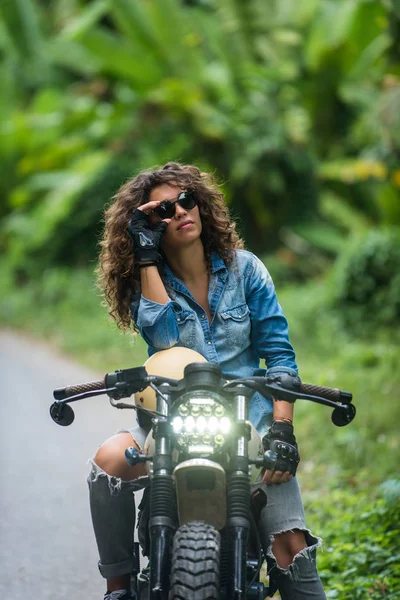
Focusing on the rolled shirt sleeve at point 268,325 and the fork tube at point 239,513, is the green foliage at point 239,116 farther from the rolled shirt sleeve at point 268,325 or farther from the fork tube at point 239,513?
the fork tube at point 239,513

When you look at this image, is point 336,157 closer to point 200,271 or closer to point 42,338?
point 42,338

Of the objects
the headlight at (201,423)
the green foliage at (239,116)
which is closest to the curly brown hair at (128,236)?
the headlight at (201,423)

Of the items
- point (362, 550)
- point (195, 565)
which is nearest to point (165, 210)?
point (195, 565)

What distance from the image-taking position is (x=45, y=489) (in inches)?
257

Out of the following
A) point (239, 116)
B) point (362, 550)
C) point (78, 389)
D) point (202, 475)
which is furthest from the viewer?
point (239, 116)

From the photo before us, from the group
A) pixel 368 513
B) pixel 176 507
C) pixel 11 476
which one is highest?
pixel 11 476

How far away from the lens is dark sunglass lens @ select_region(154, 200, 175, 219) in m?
3.33

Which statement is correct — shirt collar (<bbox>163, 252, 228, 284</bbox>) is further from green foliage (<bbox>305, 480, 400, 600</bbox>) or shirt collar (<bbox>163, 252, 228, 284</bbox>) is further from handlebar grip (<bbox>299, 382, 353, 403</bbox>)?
green foliage (<bbox>305, 480, 400, 600</bbox>)

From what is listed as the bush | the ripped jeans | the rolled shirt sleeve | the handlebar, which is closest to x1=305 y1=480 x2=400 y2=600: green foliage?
the ripped jeans

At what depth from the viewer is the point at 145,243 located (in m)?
3.29

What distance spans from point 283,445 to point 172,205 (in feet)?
3.21

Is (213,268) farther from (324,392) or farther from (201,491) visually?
(201,491)

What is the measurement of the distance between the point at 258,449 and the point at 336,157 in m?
12.9

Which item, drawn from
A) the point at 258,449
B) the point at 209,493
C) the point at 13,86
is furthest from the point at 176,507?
the point at 13,86
